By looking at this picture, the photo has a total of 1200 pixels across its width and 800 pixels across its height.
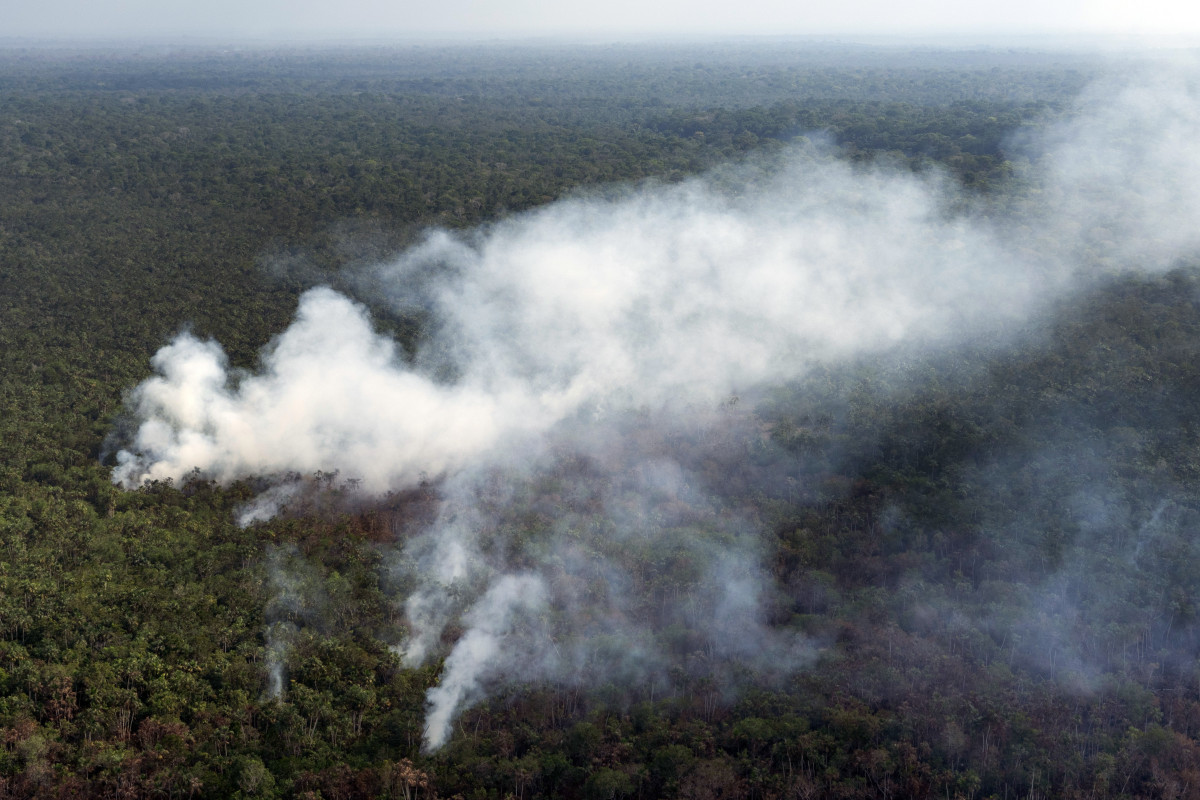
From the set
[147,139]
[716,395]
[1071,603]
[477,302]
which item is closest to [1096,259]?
[716,395]

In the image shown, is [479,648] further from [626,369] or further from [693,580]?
[626,369]

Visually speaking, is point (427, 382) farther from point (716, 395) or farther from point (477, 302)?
point (716, 395)

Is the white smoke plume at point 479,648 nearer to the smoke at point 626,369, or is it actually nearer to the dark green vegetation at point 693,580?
the smoke at point 626,369

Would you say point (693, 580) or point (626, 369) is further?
point (626, 369)

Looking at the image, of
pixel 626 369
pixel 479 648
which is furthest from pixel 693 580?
pixel 626 369

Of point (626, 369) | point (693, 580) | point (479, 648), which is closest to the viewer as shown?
point (479, 648)

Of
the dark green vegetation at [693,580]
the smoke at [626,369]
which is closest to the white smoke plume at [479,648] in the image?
the smoke at [626,369]

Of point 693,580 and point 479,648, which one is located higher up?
point 693,580
